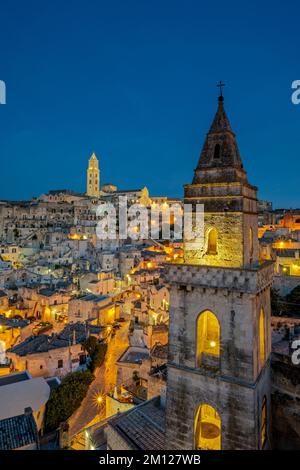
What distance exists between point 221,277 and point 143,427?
19.9 ft

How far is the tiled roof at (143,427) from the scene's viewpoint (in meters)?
9.82

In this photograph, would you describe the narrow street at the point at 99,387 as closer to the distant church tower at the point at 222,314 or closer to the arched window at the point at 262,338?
the distant church tower at the point at 222,314

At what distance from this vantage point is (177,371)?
30.8 ft

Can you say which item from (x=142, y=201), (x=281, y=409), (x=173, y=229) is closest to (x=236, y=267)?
(x=281, y=409)

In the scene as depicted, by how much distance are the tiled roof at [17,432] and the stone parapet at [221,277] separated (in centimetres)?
1115

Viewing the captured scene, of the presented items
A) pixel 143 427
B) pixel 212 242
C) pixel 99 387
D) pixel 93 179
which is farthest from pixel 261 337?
pixel 93 179

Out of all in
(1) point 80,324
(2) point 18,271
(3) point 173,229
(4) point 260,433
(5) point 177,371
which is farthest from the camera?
(3) point 173,229

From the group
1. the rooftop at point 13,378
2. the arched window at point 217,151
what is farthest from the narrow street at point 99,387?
the arched window at point 217,151

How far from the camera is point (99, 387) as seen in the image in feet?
69.9

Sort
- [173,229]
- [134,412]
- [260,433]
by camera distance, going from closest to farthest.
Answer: [260,433]
[134,412]
[173,229]

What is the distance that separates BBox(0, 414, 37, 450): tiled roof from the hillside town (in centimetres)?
5

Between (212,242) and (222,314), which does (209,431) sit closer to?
(222,314)
